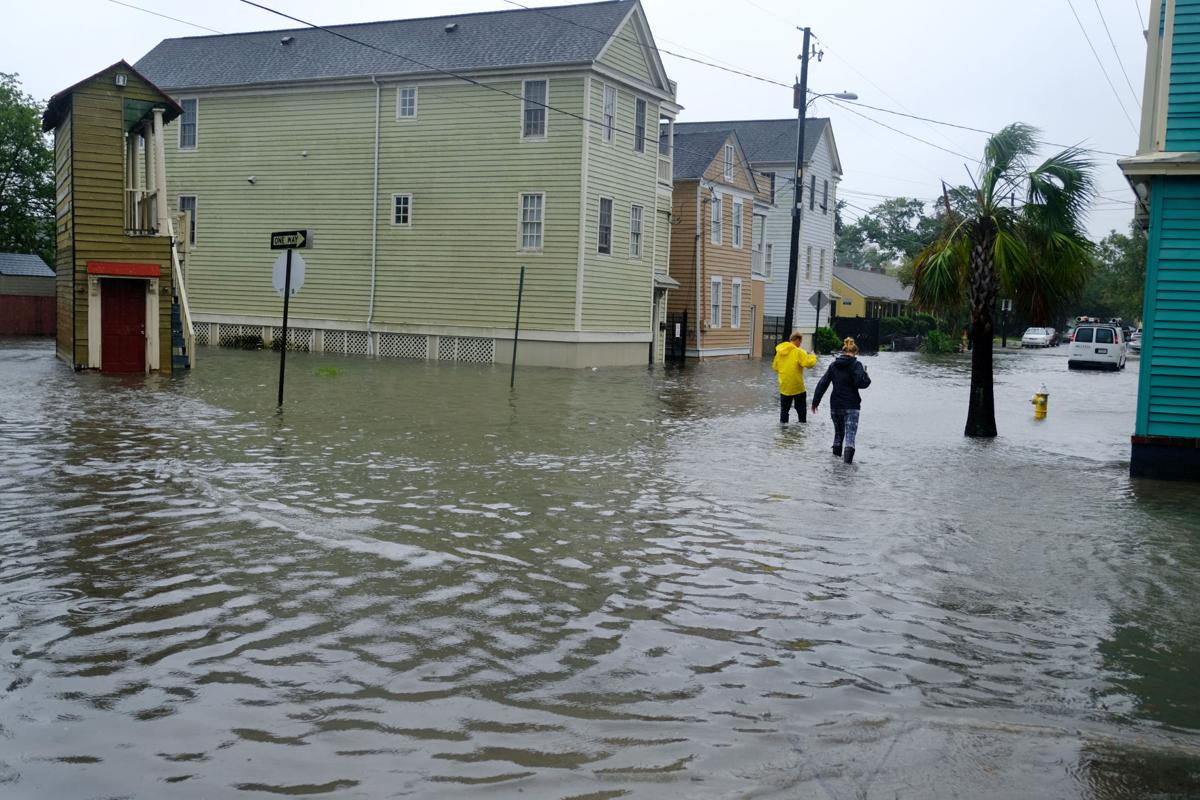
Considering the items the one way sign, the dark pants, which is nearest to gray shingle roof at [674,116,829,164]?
the dark pants

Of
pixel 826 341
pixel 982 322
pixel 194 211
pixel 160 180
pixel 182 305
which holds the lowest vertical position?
pixel 826 341

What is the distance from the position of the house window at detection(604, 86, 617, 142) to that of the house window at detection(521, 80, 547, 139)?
193cm

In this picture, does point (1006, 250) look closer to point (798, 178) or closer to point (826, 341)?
point (798, 178)

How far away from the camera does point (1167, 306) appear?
1490cm

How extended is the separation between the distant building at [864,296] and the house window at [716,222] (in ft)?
101

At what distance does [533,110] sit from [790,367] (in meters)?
17.4

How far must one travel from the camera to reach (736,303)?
48.7 m

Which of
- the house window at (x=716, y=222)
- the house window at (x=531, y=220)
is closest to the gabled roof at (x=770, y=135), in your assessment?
the house window at (x=716, y=222)

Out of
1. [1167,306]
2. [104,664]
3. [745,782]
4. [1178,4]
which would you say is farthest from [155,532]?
[1178,4]

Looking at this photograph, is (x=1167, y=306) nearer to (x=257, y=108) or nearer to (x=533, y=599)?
(x=533, y=599)

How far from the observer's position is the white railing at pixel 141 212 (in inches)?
1054

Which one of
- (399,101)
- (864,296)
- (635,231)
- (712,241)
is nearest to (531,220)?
(635,231)

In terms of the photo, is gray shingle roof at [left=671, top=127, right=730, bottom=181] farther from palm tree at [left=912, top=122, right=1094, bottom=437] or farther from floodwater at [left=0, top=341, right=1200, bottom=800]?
floodwater at [left=0, top=341, right=1200, bottom=800]

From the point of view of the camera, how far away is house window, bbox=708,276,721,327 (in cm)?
4597
